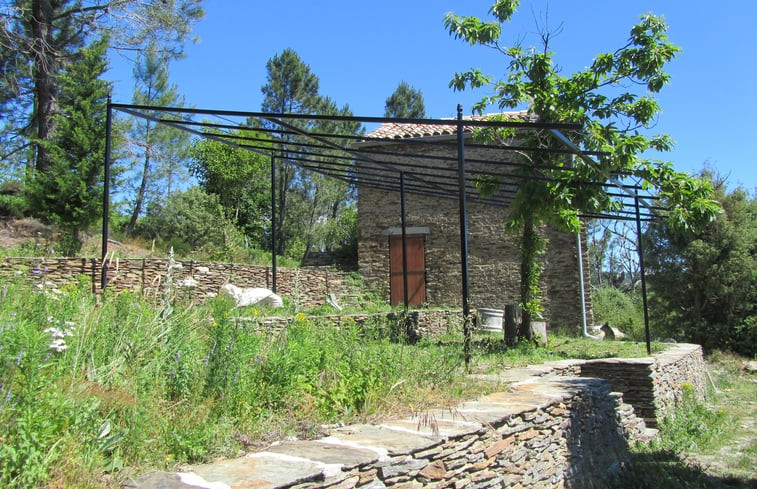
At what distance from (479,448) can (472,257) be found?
12.0m

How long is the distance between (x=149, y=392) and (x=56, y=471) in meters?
0.83

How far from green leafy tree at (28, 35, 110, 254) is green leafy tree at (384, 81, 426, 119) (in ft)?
62.5

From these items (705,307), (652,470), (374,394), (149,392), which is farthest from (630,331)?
(149,392)

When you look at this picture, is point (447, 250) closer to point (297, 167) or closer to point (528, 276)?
point (528, 276)

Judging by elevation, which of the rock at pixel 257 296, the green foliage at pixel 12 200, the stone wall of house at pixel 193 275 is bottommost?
the rock at pixel 257 296

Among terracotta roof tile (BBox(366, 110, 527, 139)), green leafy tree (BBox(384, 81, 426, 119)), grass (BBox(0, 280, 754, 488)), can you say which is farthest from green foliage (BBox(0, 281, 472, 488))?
green leafy tree (BBox(384, 81, 426, 119))

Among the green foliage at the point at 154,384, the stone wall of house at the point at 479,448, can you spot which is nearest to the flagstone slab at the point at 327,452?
the stone wall of house at the point at 479,448

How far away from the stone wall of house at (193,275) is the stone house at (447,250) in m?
1.36

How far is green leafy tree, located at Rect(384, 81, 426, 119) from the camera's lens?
3055cm

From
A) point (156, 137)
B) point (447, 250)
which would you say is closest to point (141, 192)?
point (156, 137)

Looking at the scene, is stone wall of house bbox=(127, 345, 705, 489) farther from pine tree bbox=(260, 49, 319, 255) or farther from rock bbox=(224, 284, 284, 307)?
pine tree bbox=(260, 49, 319, 255)

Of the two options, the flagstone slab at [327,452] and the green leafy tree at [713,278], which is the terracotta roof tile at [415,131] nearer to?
the green leafy tree at [713,278]

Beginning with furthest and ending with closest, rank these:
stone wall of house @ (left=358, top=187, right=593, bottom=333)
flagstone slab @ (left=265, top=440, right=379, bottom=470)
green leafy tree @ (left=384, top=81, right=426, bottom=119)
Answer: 1. green leafy tree @ (left=384, top=81, right=426, bottom=119)
2. stone wall of house @ (left=358, top=187, right=593, bottom=333)
3. flagstone slab @ (left=265, top=440, right=379, bottom=470)

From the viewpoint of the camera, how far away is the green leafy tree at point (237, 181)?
73.5ft
